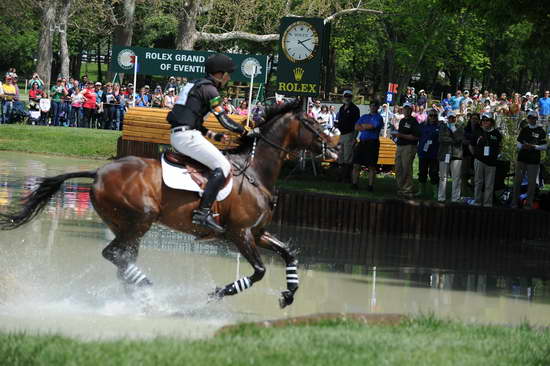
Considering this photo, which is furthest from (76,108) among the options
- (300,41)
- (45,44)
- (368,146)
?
(368,146)

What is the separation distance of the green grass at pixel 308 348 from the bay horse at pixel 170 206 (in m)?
2.13

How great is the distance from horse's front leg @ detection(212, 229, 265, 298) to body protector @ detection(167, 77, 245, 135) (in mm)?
1208

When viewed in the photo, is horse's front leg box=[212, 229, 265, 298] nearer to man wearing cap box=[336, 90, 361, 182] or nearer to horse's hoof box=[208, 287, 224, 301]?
horse's hoof box=[208, 287, 224, 301]

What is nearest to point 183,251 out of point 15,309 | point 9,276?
point 9,276

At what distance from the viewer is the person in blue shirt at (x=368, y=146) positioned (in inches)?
847

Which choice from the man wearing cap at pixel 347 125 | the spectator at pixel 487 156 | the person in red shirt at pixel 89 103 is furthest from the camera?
the person in red shirt at pixel 89 103

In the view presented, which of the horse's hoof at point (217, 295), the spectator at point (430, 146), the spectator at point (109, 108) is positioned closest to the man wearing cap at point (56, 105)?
the spectator at point (109, 108)

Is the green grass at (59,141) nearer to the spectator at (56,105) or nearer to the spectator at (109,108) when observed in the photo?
the spectator at (109,108)

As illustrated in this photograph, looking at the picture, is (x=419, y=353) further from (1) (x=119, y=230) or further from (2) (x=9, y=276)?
(2) (x=9, y=276)

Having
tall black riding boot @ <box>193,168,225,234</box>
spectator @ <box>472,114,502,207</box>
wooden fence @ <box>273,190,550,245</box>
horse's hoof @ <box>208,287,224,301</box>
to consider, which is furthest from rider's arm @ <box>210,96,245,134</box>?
spectator @ <box>472,114,502,207</box>

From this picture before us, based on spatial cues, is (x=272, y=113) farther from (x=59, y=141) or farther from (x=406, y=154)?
(x=59, y=141)

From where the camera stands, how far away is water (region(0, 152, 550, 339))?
9.84 m

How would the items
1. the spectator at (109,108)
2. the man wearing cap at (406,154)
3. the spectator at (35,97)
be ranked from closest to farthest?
the man wearing cap at (406,154), the spectator at (35,97), the spectator at (109,108)

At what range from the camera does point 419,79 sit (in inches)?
3258
